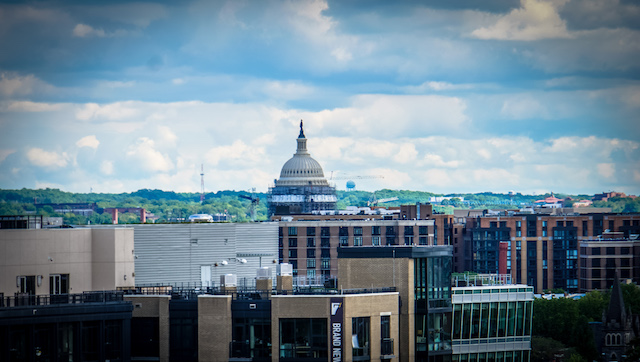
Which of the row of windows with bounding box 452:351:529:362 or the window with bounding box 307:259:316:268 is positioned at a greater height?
the row of windows with bounding box 452:351:529:362

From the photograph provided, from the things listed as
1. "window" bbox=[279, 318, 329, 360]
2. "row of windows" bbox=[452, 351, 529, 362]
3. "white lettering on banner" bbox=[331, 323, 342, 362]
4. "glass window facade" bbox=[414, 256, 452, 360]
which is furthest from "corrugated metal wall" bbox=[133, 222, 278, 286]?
"white lettering on banner" bbox=[331, 323, 342, 362]

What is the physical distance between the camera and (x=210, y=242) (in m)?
128

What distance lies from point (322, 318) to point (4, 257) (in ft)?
52.8

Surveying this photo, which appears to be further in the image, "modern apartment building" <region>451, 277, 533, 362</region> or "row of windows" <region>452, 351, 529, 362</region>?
"row of windows" <region>452, 351, 529, 362</region>

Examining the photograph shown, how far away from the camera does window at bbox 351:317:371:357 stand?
68062 mm

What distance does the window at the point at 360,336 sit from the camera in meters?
68.1

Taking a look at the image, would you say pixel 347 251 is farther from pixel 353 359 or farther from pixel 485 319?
pixel 485 319

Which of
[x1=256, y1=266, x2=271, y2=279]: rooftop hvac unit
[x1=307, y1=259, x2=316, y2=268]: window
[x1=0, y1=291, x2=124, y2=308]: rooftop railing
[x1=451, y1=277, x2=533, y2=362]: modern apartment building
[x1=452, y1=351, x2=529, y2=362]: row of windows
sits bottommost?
[x1=307, y1=259, x2=316, y2=268]: window

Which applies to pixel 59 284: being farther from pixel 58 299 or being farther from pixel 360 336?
pixel 360 336

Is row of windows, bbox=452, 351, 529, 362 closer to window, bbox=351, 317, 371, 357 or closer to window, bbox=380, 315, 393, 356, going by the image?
window, bbox=380, 315, 393, 356

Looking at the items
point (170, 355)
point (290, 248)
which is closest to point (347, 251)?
point (170, 355)

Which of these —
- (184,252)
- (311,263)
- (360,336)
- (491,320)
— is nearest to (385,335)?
(360,336)

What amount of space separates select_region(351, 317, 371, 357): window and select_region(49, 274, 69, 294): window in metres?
15.0

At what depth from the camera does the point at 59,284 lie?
227ft
